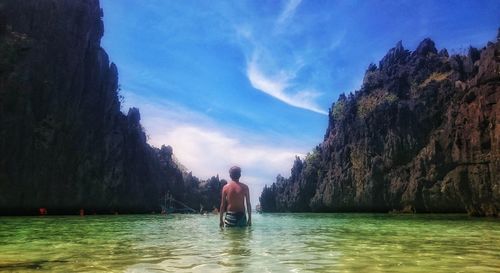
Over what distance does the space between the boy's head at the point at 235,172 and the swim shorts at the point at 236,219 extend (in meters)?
1.63

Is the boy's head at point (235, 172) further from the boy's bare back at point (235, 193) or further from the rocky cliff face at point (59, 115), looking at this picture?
the rocky cliff face at point (59, 115)

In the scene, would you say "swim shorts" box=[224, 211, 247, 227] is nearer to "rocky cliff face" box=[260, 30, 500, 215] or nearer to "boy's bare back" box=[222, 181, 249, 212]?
"boy's bare back" box=[222, 181, 249, 212]

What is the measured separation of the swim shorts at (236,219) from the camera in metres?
15.2

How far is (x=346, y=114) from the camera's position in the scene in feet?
311

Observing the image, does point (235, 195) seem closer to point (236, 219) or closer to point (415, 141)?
point (236, 219)

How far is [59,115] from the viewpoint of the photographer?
57.9m

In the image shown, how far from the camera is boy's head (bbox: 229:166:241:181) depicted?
14.2 meters

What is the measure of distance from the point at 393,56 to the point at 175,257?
3623 inches

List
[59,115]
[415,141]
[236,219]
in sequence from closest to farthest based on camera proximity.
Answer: [236,219] → [59,115] → [415,141]

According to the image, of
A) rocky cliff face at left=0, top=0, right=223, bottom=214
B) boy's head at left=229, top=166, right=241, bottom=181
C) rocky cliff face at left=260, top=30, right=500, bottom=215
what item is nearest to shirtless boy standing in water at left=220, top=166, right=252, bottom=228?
boy's head at left=229, top=166, right=241, bottom=181

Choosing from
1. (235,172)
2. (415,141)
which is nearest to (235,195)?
(235,172)

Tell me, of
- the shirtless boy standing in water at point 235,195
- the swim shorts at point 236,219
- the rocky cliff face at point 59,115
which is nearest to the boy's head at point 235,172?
the shirtless boy standing in water at point 235,195

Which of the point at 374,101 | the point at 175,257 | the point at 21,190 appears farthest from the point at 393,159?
the point at 175,257

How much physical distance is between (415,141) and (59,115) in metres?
58.1
